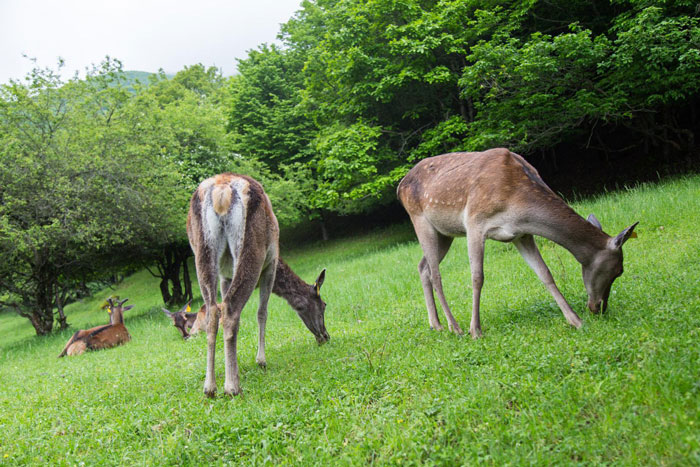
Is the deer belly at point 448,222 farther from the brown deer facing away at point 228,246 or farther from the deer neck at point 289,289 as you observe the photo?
the deer neck at point 289,289

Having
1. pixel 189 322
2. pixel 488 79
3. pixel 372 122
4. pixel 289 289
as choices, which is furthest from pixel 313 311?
pixel 372 122

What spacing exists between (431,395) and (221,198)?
2.91m

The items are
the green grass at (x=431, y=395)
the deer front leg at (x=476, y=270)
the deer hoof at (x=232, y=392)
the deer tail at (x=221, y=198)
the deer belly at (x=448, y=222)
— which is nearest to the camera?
the green grass at (x=431, y=395)

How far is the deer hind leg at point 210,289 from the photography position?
179 inches

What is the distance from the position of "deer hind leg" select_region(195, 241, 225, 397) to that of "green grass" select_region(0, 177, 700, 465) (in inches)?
8.9

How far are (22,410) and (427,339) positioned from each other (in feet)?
16.1

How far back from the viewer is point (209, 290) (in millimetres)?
4590

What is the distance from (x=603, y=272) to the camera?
4.98 meters

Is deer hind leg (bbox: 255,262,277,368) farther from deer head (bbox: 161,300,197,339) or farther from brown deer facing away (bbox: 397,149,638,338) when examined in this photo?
deer head (bbox: 161,300,197,339)

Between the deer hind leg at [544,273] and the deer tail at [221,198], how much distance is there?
11.0 ft

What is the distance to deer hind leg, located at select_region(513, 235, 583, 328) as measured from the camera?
487 cm

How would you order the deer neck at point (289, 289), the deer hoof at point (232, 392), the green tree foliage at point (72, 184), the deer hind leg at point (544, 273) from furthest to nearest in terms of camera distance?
the green tree foliage at point (72, 184) < the deer neck at point (289, 289) < the deer hind leg at point (544, 273) < the deer hoof at point (232, 392)

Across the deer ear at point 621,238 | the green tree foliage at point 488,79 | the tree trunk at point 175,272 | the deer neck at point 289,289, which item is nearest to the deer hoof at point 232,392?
the deer neck at point 289,289

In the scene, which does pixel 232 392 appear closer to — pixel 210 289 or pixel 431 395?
pixel 210 289
